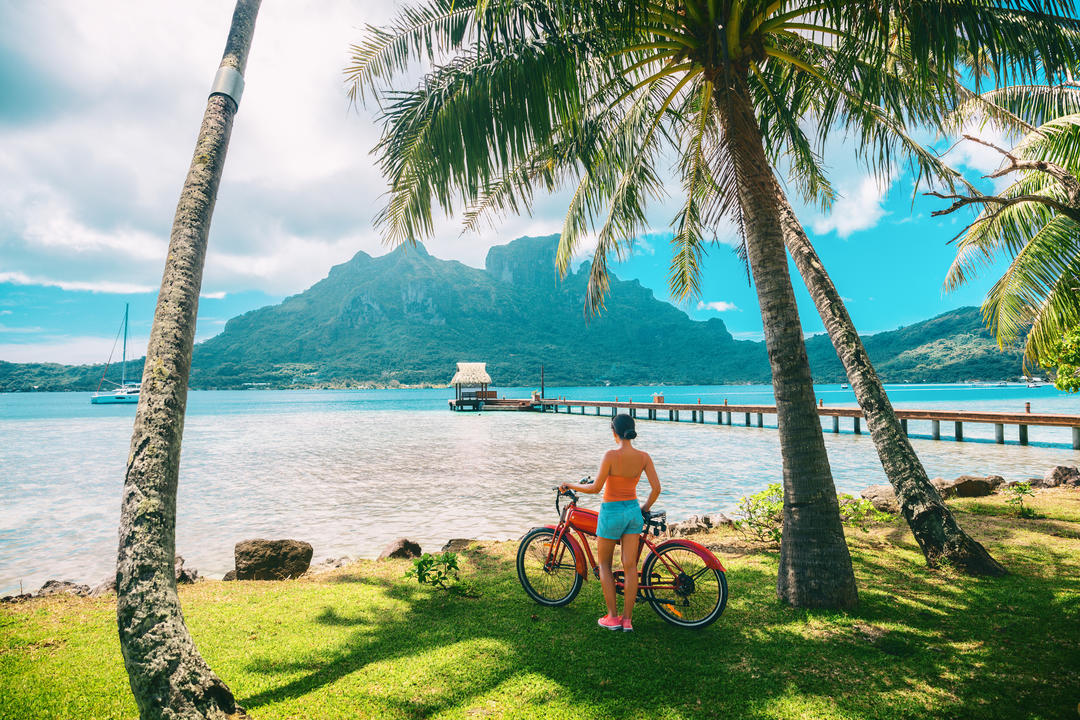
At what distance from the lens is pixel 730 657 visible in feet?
12.9

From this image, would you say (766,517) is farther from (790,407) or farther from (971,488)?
(971,488)

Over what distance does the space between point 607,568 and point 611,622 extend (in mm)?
504

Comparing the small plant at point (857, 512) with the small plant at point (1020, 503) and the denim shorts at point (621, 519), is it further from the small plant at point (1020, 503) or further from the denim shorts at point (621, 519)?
the denim shorts at point (621, 519)

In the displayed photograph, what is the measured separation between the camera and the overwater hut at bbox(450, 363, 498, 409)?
57372 mm

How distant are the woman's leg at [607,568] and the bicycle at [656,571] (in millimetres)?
236

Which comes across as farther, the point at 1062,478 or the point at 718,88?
the point at 1062,478

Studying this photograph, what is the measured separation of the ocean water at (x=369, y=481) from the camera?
33.6 ft

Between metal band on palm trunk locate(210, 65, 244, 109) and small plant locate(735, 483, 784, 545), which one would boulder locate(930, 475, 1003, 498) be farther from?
metal band on palm trunk locate(210, 65, 244, 109)

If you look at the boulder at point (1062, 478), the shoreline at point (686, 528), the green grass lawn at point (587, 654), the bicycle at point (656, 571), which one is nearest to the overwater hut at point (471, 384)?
the shoreline at point (686, 528)

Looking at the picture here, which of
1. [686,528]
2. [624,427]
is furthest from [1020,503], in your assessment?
[624,427]

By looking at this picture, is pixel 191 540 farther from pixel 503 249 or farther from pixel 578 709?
pixel 503 249

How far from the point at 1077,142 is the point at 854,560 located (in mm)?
5212

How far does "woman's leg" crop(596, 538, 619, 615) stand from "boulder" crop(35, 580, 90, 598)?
19.3 ft

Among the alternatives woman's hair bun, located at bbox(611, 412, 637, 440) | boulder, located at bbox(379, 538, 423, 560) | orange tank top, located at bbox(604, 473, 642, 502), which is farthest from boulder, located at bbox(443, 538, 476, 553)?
woman's hair bun, located at bbox(611, 412, 637, 440)
